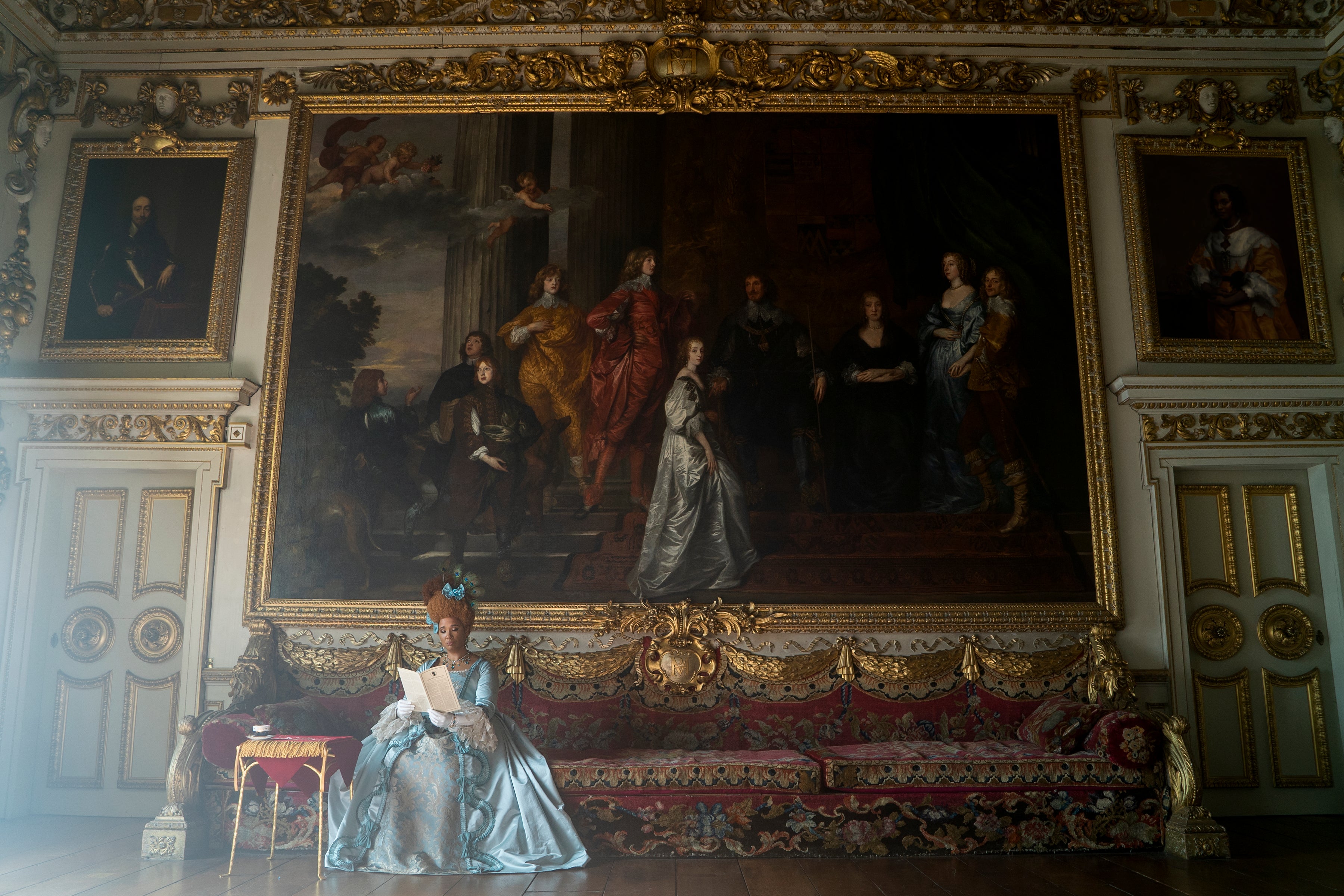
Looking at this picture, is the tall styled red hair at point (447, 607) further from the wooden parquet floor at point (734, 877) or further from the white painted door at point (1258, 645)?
the white painted door at point (1258, 645)

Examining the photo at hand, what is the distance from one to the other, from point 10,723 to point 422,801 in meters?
3.80

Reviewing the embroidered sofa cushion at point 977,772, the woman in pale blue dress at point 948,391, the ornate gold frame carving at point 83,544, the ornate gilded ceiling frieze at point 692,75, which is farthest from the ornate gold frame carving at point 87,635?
the woman in pale blue dress at point 948,391

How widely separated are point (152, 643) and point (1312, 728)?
8.75 m

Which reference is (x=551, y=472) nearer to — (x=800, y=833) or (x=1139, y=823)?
(x=800, y=833)

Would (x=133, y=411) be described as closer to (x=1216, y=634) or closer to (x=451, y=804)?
(x=451, y=804)

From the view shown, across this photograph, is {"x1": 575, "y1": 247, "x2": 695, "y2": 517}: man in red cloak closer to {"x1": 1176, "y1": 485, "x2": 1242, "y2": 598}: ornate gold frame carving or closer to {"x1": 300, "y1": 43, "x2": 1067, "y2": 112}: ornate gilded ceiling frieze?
{"x1": 300, "y1": 43, "x2": 1067, "y2": 112}: ornate gilded ceiling frieze

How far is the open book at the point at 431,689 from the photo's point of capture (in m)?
4.89

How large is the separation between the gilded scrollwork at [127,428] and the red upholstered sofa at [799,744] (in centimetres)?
165

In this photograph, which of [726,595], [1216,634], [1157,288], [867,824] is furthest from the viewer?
[1157,288]

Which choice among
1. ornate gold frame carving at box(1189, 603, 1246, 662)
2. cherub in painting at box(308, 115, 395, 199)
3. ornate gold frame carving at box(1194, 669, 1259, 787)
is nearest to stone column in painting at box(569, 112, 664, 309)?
cherub in painting at box(308, 115, 395, 199)

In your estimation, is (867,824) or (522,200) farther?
(522,200)

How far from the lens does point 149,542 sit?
6.88 metres

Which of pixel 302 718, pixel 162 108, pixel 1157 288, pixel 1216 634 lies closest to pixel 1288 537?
pixel 1216 634

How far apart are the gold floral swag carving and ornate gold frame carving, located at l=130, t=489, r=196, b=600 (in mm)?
895
